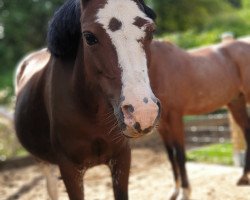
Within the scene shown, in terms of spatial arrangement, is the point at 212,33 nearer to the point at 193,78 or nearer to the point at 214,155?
the point at 214,155

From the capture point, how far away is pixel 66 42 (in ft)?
9.25

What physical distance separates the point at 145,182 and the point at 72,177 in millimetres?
2953

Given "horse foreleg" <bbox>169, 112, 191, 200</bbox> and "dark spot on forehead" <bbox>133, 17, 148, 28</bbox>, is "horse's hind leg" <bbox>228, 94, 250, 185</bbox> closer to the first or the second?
"horse foreleg" <bbox>169, 112, 191, 200</bbox>

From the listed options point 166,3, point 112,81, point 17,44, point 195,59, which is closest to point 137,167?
point 195,59

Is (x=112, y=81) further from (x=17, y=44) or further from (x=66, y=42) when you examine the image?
(x=17, y=44)

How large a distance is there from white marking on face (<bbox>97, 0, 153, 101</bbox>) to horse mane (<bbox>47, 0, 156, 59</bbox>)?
0.28 m

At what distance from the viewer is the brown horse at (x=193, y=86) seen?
15.9ft

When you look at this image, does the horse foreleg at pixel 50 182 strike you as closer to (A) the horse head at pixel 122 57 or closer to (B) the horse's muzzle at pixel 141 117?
(A) the horse head at pixel 122 57

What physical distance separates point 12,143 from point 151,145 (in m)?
2.44

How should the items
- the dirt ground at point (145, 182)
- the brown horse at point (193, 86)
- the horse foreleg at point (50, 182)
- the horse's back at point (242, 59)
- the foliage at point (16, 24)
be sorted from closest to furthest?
the horse foreleg at point (50, 182) → the brown horse at point (193, 86) → the dirt ground at point (145, 182) → the horse's back at point (242, 59) → the foliage at point (16, 24)

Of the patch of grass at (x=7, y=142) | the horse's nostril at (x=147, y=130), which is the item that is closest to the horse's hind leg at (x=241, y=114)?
the horse's nostril at (x=147, y=130)

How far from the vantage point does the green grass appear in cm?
653

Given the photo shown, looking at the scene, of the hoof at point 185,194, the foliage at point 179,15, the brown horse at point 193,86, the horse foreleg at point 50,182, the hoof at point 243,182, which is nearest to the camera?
the horse foreleg at point 50,182

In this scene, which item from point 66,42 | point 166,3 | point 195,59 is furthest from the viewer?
point 166,3
